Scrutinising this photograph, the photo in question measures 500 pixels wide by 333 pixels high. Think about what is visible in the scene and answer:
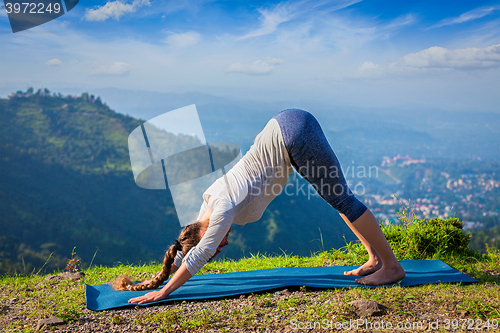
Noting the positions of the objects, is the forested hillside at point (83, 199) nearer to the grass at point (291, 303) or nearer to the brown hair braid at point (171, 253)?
the grass at point (291, 303)

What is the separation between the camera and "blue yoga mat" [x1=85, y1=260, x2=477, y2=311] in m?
2.71

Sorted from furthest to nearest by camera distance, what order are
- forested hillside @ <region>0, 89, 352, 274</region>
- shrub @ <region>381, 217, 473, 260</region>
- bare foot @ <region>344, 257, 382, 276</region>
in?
forested hillside @ <region>0, 89, 352, 274</region>, shrub @ <region>381, 217, 473, 260</region>, bare foot @ <region>344, 257, 382, 276</region>

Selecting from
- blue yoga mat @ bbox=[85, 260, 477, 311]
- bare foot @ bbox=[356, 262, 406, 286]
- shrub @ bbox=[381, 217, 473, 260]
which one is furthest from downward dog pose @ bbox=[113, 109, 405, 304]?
shrub @ bbox=[381, 217, 473, 260]

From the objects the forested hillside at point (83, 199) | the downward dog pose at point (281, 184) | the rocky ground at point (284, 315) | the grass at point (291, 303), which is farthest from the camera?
the forested hillside at point (83, 199)

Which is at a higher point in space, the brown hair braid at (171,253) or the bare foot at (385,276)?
the brown hair braid at (171,253)

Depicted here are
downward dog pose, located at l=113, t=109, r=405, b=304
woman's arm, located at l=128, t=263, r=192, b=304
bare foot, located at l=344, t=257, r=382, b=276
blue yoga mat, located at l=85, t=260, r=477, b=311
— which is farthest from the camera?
bare foot, located at l=344, t=257, r=382, b=276

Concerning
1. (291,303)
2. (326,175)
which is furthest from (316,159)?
(291,303)

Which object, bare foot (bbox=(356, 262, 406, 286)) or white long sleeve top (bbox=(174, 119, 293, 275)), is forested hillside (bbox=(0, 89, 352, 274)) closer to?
bare foot (bbox=(356, 262, 406, 286))

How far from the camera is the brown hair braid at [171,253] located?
268 centimetres

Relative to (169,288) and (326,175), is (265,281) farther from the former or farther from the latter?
(326,175)

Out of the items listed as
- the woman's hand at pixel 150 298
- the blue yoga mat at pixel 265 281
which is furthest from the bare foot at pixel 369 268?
the woman's hand at pixel 150 298

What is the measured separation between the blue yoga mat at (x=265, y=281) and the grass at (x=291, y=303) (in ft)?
0.31

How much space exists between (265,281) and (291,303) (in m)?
0.54

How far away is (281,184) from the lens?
277 centimetres
